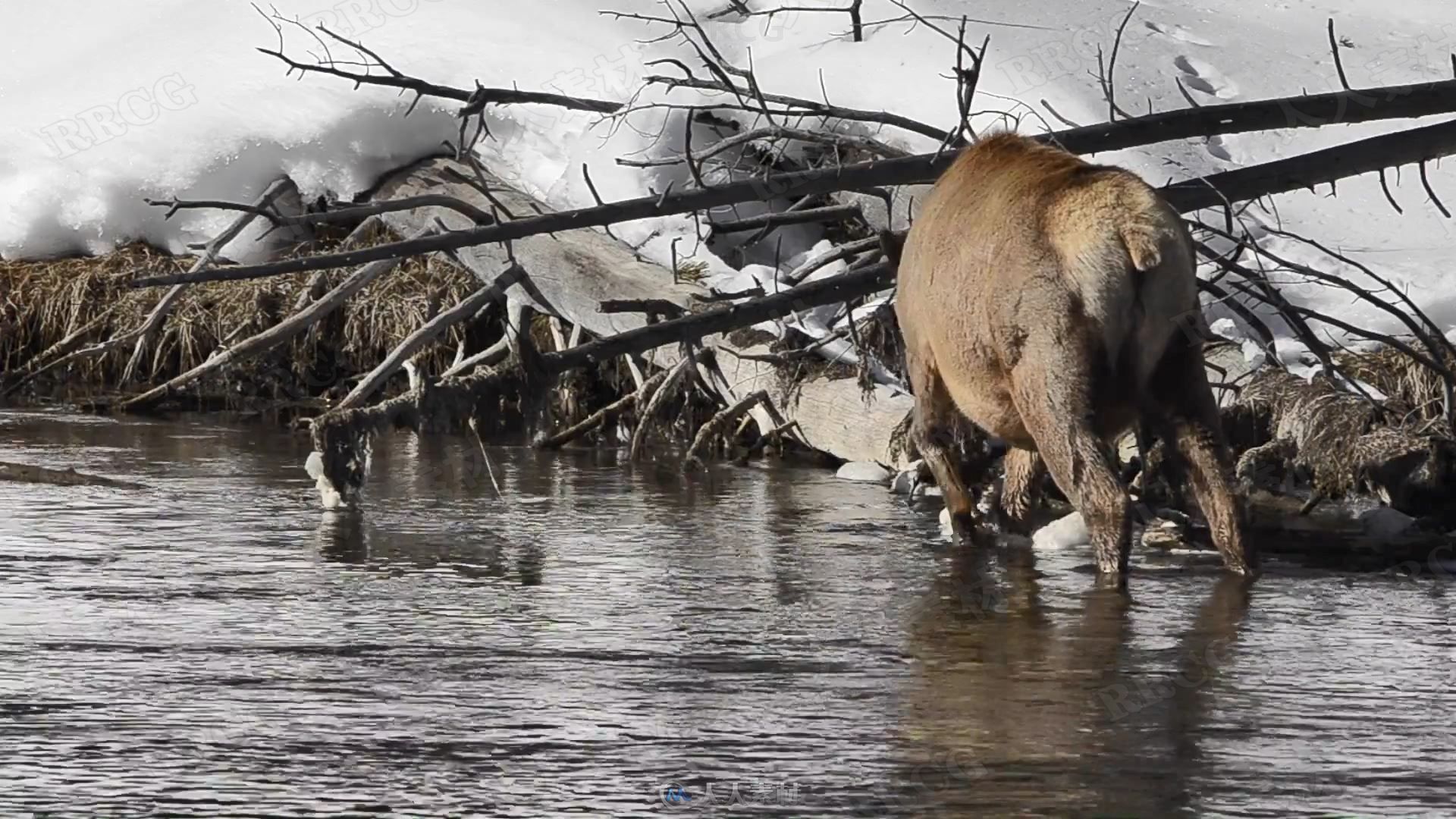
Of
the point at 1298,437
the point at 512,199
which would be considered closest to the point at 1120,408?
the point at 1298,437

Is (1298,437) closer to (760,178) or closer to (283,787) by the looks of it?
(760,178)

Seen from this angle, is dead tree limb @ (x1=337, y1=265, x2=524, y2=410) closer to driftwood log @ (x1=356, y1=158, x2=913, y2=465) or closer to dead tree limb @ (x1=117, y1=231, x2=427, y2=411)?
driftwood log @ (x1=356, y1=158, x2=913, y2=465)

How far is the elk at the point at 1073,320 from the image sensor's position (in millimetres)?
6676

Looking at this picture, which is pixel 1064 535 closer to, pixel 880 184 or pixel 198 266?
pixel 880 184

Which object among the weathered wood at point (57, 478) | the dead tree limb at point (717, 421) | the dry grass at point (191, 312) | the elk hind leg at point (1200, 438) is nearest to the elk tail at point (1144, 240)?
the elk hind leg at point (1200, 438)

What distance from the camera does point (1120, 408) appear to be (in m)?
7.05

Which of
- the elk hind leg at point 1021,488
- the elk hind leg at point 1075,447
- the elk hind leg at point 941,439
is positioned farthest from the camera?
the elk hind leg at point 1021,488

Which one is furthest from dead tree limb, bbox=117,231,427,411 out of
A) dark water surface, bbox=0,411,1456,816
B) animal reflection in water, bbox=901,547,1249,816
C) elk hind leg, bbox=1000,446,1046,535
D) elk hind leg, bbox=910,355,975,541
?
animal reflection in water, bbox=901,547,1249,816

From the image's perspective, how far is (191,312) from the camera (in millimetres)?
12758

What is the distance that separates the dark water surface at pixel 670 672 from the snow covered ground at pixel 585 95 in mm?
3965

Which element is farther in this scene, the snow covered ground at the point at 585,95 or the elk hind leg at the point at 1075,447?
the snow covered ground at the point at 585,95

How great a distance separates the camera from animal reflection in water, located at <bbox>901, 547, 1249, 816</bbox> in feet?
14.4

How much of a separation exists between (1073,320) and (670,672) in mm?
1980

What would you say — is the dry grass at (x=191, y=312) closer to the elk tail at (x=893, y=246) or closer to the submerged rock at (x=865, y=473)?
the submerged rock at (x=865, y=473)
